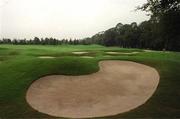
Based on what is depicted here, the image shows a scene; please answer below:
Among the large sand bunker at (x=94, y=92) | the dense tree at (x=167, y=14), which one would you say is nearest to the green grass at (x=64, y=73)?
the large sand bunker at (x=94, y=92)

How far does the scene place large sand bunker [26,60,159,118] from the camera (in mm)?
14047

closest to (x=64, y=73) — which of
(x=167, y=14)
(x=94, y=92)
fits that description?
(x=94, y=92)

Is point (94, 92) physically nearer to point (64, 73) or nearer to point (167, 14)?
point (64, 73)

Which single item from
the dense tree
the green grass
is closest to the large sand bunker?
the green grass

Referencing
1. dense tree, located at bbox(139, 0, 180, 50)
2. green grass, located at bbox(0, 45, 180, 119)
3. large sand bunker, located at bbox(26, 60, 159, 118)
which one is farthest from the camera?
dense tree, located at bbox(139, 0, 180, 50)

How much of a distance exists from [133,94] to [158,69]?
210 inches

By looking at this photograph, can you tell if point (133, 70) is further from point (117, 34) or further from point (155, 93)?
point (117, 34)

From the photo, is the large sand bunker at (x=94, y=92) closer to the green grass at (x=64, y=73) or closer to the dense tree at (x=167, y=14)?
the green grass at (x=64, y=73)

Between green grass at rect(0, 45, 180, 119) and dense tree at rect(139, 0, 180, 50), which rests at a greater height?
dense tree at rect(139, 0, 180, 50)

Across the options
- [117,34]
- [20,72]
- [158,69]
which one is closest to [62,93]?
[20,72]

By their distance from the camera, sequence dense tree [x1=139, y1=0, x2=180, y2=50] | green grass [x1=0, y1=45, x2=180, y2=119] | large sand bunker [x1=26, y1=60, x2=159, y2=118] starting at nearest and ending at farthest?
1. green grass [x1=0, y1=45, x2=180, y2=119]
2. large sand bunker [x1=26, y1=60, x2=159, y2=118]
3. dense tree [x1=139, y1=0, x2=180, y2=50]

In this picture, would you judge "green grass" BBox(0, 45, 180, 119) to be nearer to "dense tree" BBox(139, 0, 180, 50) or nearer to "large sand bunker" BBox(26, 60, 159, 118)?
"large sand bunker" BBox(26, 60, 159, 118)

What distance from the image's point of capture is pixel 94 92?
16.1 m

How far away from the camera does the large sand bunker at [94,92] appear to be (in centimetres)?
1405
